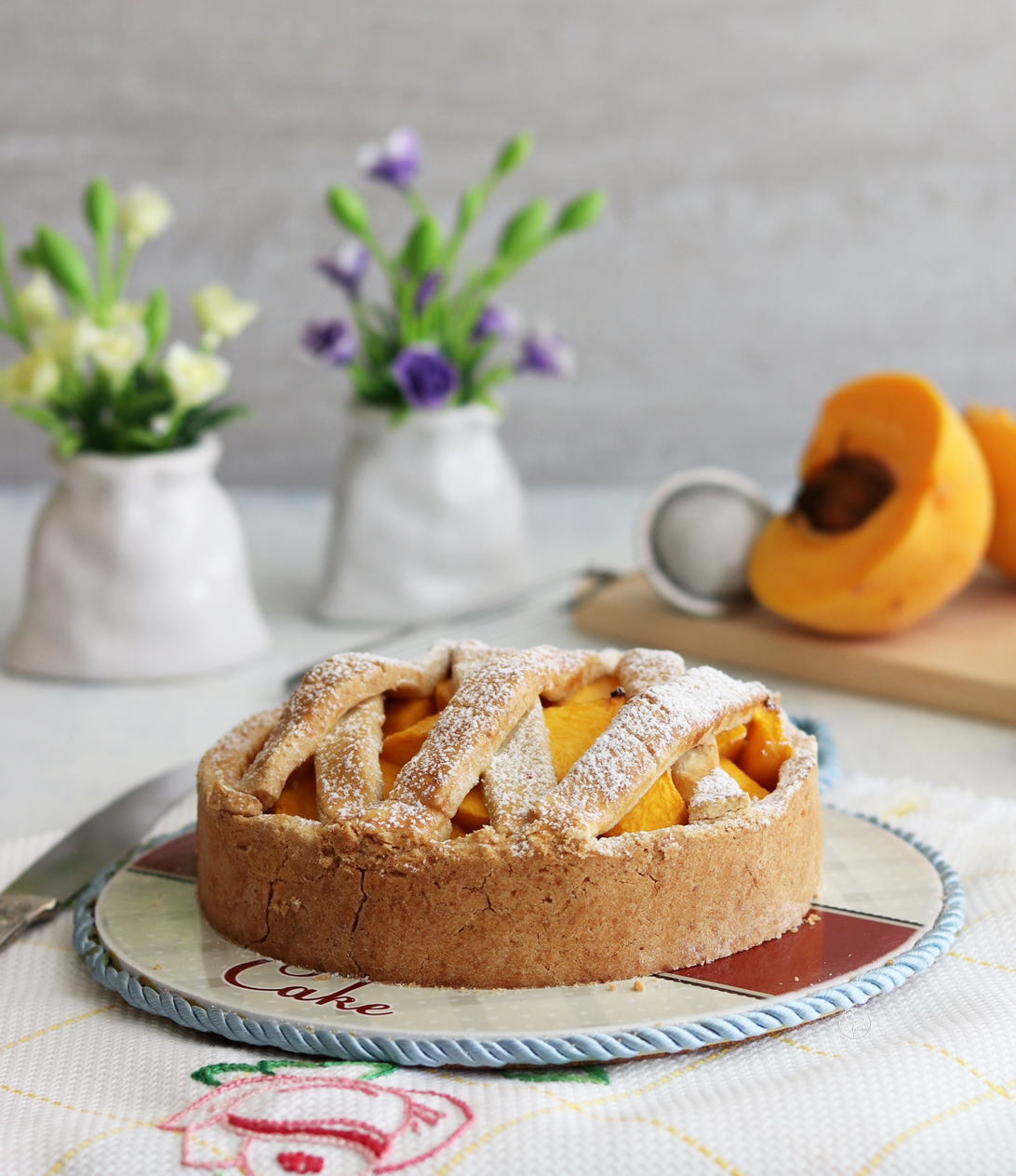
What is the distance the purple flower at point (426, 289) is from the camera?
1672 millimetres

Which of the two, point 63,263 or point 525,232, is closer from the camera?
point 63,263

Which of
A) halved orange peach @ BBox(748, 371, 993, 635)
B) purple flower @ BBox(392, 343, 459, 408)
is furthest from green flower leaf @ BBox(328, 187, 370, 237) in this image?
halved orange peach @ BBox(748, 371, 993, 635)

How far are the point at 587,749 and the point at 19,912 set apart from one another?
0.36m

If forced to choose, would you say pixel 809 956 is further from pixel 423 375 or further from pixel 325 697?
pixel 423 375

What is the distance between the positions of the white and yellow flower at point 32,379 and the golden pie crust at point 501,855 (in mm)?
747

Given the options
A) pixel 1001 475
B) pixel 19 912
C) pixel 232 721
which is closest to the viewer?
pixel 19 912

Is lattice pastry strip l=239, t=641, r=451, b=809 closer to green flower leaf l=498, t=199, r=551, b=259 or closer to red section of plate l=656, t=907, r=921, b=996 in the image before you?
red section of plate l=656, t=907, r=921, b=996

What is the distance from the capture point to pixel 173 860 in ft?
2.96

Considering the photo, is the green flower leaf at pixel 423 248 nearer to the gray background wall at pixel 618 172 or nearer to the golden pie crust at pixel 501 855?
the gray background wall at pixel 618 172

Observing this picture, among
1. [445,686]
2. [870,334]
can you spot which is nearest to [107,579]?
[445,686]

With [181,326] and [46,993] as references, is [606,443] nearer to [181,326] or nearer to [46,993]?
[181,326]

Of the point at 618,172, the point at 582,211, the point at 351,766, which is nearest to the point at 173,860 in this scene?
the point at 351,766

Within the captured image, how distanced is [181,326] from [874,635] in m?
1.39

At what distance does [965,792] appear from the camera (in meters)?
1.05
